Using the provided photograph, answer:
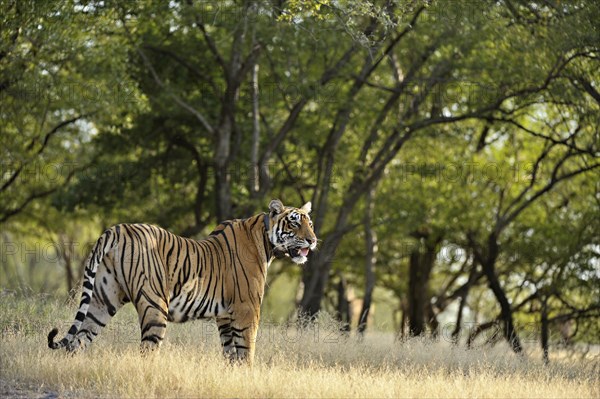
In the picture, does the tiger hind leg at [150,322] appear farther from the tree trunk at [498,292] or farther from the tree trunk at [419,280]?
the tree trunk at [419,280]

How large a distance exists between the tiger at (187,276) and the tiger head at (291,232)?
0.5 inches

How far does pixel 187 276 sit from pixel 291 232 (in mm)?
1537

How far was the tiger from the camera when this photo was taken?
11.7m

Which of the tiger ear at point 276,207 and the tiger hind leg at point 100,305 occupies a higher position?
the tiger ear at point 276,207

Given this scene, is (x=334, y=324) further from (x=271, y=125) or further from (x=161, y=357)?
(x=271, y=125)

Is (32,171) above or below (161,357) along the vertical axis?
above

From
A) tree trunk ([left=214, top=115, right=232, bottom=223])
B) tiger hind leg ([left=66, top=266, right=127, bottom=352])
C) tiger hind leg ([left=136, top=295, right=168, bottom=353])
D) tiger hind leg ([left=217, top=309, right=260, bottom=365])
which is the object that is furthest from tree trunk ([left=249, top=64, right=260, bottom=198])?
tiger hind leg ([left=136, top=295, right=168, bottom=353])

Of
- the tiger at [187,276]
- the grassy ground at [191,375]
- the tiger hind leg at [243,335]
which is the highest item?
the tiger at [187,276]

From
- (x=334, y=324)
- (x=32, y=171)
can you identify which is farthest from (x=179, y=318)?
(x=32, y=171)

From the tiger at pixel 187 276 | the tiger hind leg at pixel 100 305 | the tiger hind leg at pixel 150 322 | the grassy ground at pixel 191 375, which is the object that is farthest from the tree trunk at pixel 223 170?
the tiger hind leg at pixel 150 322

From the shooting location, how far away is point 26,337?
41.6 ft

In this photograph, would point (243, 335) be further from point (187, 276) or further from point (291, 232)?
point (291, 232)

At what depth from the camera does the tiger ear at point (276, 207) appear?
12.8 m

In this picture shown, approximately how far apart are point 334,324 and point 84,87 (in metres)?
9.09
